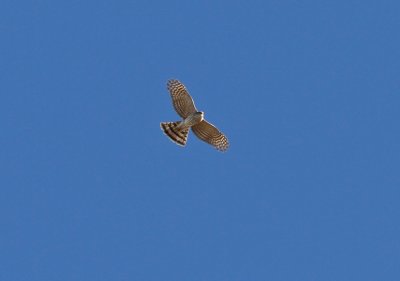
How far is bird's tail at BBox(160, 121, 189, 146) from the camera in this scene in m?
46.3

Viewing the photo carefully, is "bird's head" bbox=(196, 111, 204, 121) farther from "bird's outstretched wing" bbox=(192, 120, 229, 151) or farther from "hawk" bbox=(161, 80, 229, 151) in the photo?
"bird's outstretched wing" bbox=(192, 120, 229, 151)

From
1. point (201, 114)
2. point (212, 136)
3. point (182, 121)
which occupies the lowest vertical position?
point (201, 114)

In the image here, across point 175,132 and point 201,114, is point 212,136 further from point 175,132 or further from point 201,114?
point 201,114

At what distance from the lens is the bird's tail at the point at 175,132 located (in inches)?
1823

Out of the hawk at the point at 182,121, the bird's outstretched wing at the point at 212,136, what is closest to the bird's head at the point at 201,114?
the hawk at the point at 182,121

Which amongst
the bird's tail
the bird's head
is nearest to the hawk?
the bird's tail

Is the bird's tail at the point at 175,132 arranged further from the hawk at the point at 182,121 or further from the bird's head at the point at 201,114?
the bird's head at the point at 201,114

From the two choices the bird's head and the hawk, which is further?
the hawk

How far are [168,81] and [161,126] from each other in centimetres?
163

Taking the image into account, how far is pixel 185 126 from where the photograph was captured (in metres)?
46.2

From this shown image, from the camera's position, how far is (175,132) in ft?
152

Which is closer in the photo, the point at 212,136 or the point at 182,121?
the point at 182,121

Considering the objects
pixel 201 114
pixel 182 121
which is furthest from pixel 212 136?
pixel 201 114

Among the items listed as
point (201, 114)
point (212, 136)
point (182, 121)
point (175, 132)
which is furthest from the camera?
point (212, 136)
